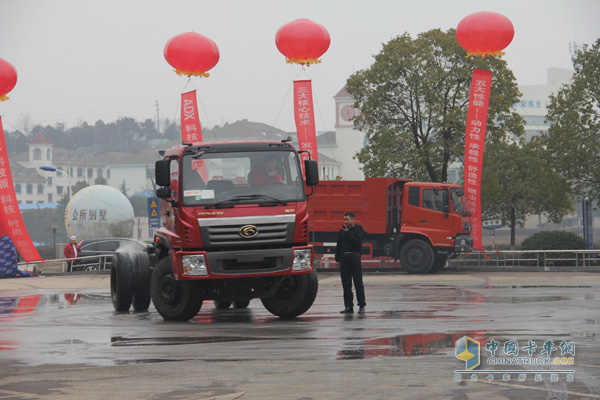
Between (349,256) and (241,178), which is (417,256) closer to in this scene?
(349,256)

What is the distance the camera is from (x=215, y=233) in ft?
44.9

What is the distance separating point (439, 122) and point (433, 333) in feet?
100

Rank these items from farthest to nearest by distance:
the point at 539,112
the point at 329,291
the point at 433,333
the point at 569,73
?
1. the point at 569,73
2. the point at 539,112
3. the point at 329,291
4. the point at 433,333

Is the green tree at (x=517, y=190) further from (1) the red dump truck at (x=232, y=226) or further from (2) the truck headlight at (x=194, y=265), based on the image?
(2) the truck headlight at (x=194, y=265)

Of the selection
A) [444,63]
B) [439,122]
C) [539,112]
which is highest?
[539,112]

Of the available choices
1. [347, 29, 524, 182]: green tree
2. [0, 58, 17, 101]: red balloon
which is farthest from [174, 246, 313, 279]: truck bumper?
[347, 29, 524, 182]: green tree

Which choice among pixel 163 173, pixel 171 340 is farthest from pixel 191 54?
pixel 171 340

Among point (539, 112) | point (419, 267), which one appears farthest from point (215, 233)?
→ point (539, 112)

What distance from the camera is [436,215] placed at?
3047 cm

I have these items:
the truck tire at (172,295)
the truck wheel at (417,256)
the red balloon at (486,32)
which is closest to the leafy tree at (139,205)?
the truck wheel at (417,256)

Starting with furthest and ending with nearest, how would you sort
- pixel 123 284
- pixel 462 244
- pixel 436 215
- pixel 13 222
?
pixel 13 222, pixel 436 215, pixel 462 244, pixel 123 284

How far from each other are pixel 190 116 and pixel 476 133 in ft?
33.9

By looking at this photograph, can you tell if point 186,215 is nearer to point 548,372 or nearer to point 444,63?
point 548,372

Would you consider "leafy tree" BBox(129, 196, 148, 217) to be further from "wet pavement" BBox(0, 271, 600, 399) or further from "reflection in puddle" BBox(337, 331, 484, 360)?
"reflection in puddle" BBox(337, 331, 484, 360)
